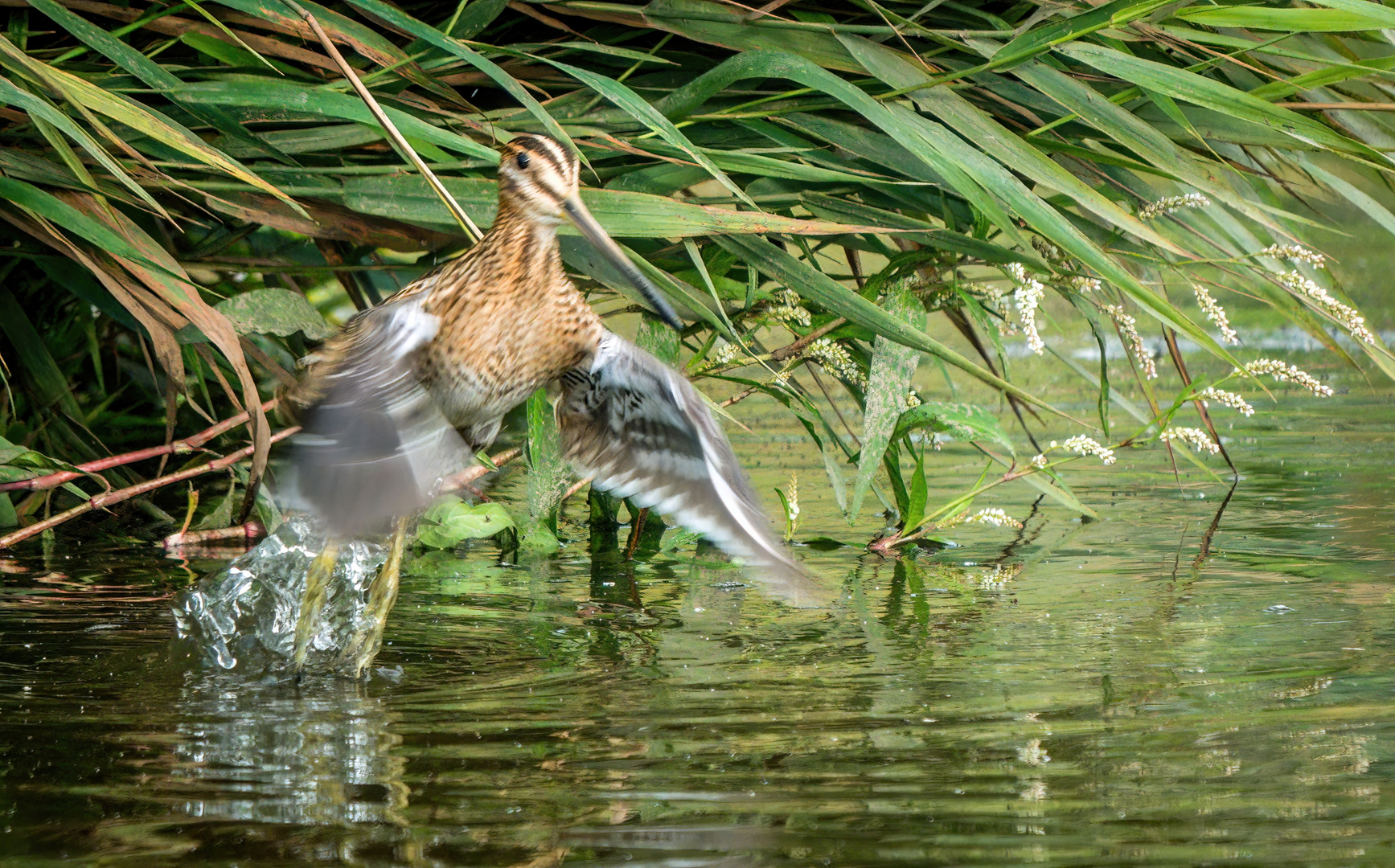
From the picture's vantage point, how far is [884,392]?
3.46 metres

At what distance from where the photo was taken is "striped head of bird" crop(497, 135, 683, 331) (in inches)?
114

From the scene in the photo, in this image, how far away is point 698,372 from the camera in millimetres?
3645

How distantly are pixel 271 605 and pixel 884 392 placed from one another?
4.72 feet

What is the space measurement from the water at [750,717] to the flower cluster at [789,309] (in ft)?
2.03

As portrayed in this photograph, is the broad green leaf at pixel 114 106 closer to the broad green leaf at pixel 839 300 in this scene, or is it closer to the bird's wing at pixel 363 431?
the bird's wing at pixel 363 431

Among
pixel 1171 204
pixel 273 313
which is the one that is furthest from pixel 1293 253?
pixel 273 313

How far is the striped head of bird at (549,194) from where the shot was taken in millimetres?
2896

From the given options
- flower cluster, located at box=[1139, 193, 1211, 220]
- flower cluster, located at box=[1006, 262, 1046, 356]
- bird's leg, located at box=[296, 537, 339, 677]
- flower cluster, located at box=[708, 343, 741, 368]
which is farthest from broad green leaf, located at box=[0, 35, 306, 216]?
flower cluster, located at box=[1139, 193, 1211, 220]

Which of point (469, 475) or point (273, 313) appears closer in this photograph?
point (273, 313)

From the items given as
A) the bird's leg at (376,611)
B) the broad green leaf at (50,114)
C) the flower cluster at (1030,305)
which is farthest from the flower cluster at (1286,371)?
the broad green leaf at (50,114)

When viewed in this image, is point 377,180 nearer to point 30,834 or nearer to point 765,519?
point 765,519

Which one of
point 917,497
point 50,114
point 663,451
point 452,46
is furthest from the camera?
point 917,497

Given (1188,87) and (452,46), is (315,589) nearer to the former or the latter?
(452,46)

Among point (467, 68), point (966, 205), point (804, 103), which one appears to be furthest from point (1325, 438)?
point (467, 68)
